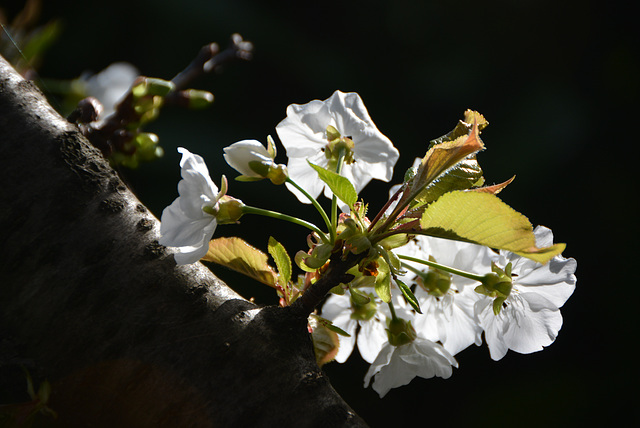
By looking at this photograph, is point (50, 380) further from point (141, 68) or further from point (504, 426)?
point (141, 68)

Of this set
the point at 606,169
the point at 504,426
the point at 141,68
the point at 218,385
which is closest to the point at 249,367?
the point at 218,385

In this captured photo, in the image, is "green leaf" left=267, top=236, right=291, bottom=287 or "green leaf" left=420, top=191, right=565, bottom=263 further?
"green leaf" left=267, top=236, right=291, bottom=287

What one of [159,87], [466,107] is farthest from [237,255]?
[466,107]

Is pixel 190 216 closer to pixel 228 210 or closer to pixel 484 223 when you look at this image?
pixel 228 210

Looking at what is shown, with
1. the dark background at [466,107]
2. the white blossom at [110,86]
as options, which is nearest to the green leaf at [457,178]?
the white blossom at [110,86]

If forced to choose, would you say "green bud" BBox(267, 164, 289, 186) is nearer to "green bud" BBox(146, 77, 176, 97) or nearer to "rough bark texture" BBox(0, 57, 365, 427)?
"rough bark texture" BBox(0, 57, 365, 427)

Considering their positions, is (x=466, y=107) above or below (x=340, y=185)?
above

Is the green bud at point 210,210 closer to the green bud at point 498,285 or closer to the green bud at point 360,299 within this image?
the green bud at point 360,299

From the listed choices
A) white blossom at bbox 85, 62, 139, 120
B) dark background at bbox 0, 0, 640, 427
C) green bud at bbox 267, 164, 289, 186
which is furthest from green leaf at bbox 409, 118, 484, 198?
dark background at bbox 0, 0, 640, 427
